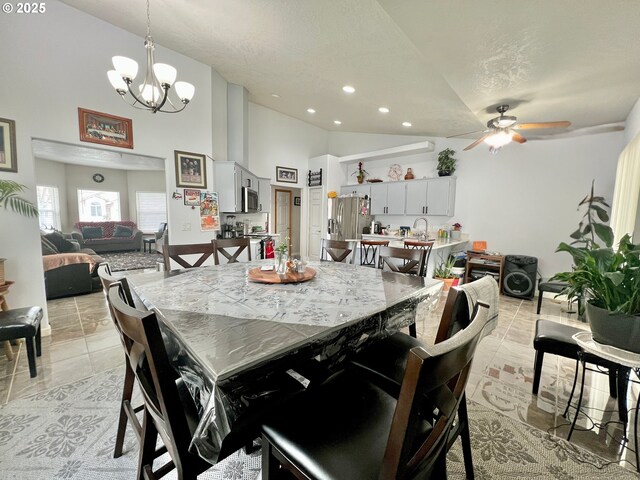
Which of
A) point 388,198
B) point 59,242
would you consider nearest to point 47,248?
point 59,242

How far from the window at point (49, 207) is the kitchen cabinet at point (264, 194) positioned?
6.02m

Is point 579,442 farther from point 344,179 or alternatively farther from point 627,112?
point 344,179

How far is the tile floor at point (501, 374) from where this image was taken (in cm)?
174

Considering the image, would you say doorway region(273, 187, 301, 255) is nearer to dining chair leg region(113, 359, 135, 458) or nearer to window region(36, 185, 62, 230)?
dining chair leg region(113, 359, 135, 458)

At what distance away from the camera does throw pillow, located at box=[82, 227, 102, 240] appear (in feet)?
25.3

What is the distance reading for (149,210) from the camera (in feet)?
29.2

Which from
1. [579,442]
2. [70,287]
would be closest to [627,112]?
[579,442]

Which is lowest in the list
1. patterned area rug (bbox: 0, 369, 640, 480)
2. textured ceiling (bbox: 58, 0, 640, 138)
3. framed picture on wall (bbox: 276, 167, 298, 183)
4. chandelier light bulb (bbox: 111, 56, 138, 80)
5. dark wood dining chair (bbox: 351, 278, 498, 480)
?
patterned area rug (bbox: 0, 369, 640, 480)

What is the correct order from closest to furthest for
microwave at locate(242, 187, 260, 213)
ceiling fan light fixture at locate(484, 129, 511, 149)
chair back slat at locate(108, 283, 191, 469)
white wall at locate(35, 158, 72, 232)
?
chair back slat at locate(108, 283, 191, 469) < ceiling fan light fixture at locate(484, 129, 511, 149) < microwave at locate(242, 187, 260, 213) < white wall at locate(35, 158, 72, 232)

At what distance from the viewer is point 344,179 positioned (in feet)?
23.1

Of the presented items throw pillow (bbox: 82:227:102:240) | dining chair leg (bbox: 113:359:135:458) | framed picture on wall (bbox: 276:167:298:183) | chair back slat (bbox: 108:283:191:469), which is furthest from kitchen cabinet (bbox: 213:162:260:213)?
throw pillow (bbox: 82:227:102:240)

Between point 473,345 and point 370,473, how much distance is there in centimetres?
48

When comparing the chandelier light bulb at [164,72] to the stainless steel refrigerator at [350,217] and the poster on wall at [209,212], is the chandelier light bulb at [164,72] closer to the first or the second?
the poster on wall at [209,212]

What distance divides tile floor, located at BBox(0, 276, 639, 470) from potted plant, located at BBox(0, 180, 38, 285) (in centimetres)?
86
